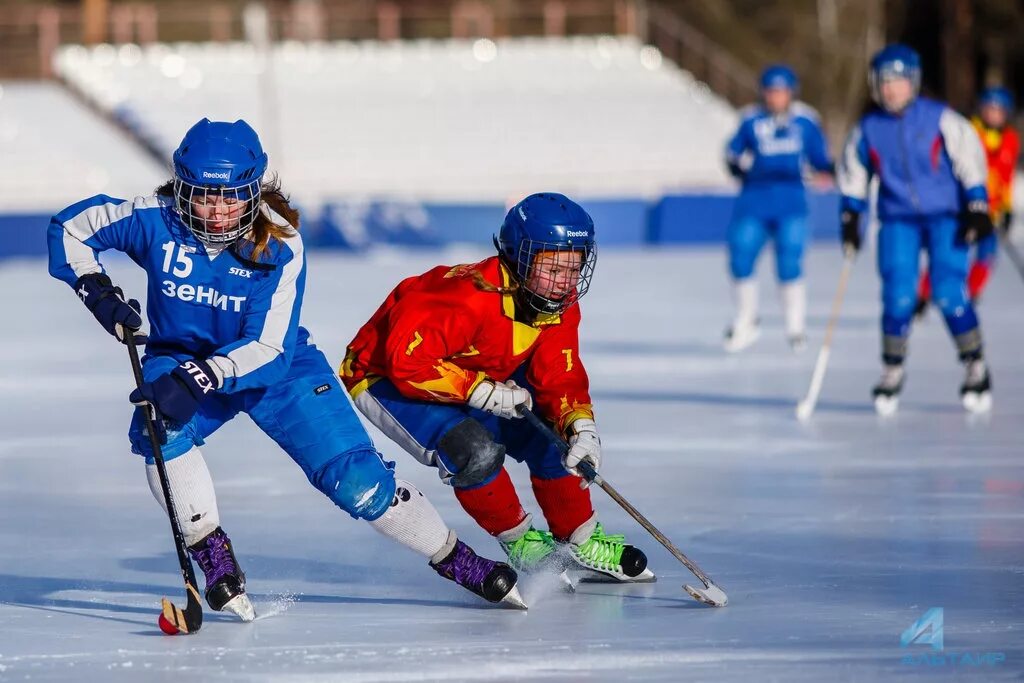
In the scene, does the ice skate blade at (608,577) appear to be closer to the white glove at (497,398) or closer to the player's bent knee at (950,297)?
the white glove at (497,398)

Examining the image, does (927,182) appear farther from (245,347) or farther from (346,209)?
(346,209)

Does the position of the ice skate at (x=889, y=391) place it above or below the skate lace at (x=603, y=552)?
below

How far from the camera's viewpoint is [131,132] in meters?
21.8

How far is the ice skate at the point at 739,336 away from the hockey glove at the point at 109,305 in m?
5.46

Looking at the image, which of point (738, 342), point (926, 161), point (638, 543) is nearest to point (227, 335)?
point (638, 543)

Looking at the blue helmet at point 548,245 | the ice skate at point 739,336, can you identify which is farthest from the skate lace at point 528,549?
the ice skate at point 739,336

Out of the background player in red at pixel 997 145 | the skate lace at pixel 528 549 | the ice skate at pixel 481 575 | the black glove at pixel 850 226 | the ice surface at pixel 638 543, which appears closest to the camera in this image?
the ice surface at pixel 638 543

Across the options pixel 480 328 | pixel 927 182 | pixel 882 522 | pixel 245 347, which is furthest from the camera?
pixel 927 182

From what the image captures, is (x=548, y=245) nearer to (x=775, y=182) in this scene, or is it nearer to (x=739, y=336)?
(x=739, y=336)

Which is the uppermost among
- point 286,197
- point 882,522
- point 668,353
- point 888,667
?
point 286,197

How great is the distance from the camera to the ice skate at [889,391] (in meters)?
6.48

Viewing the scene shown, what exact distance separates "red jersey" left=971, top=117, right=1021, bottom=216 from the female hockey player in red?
7020 millimetres

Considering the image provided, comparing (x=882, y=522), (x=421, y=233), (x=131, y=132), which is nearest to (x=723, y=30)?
(x=131, y=132)

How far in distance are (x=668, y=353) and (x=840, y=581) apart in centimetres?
482
